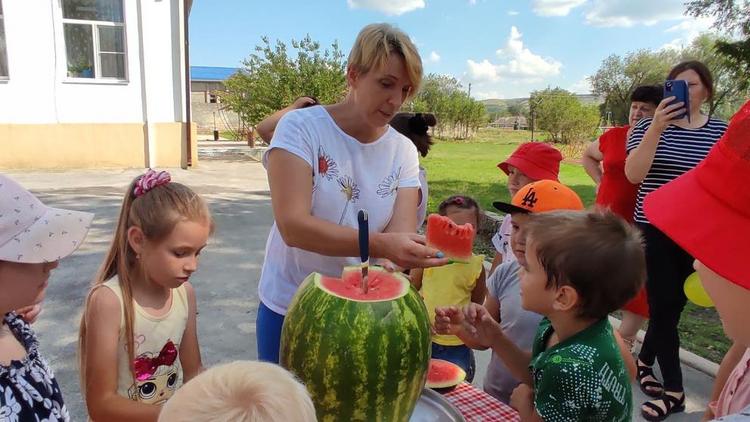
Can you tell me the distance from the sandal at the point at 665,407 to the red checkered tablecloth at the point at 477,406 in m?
1.97

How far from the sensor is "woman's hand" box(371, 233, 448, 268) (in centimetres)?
158

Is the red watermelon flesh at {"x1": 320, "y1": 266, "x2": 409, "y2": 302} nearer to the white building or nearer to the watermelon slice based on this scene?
the watermelon slice

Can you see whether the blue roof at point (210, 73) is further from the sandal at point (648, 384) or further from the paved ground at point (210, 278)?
the sandal at point (648, 384)

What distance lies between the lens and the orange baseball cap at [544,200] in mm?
2295

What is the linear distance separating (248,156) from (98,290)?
685 inches

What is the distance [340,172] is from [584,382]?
1009 millimetres

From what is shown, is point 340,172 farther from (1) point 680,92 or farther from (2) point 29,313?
(1) point 680,92

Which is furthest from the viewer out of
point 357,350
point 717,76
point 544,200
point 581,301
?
point 717,76

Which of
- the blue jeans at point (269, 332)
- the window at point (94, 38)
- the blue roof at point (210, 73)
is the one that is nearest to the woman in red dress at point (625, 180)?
A: the blue jeans at point (269, 332)

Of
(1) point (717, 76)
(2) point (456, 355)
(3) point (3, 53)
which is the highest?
(1) point (717, 76)

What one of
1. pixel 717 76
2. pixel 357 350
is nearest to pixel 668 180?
pixel 357 350

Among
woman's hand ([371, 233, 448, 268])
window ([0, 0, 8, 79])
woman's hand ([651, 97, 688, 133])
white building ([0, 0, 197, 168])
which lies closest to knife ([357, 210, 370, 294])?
woman's hand ([371, 233, 448, 268])

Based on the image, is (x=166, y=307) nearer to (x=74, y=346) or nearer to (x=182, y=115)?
(x=74, y=346)

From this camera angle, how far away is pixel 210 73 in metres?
46.6
